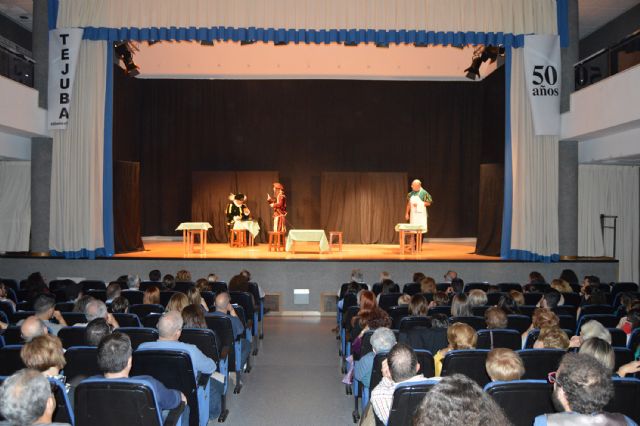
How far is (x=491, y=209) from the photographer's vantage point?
15.5m

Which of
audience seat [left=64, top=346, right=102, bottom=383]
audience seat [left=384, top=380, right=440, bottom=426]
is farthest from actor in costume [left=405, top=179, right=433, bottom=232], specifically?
audience seat [left=384, top=380, right=440, bottom=426]

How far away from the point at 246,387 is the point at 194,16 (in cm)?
838

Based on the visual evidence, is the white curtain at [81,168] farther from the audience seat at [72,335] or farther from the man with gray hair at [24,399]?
the man with gray hair at [24,399]

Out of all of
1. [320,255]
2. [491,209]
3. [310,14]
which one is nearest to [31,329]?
[310,14]

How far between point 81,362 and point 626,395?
11.6 feet

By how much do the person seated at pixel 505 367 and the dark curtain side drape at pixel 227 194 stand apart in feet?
52.7

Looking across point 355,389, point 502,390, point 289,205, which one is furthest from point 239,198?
point 502,390

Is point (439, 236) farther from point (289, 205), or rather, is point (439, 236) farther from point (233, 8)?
point (233, 8)

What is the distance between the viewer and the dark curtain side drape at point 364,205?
1978 centimetres

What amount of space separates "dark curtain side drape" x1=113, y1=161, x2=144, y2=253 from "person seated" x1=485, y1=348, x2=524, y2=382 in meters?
12.2

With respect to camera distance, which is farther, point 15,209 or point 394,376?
point 15,209

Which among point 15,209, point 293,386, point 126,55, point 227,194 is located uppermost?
point 126,55

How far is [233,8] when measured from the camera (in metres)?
13.0

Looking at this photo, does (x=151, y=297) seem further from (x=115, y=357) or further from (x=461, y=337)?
(x=461, y=337)
